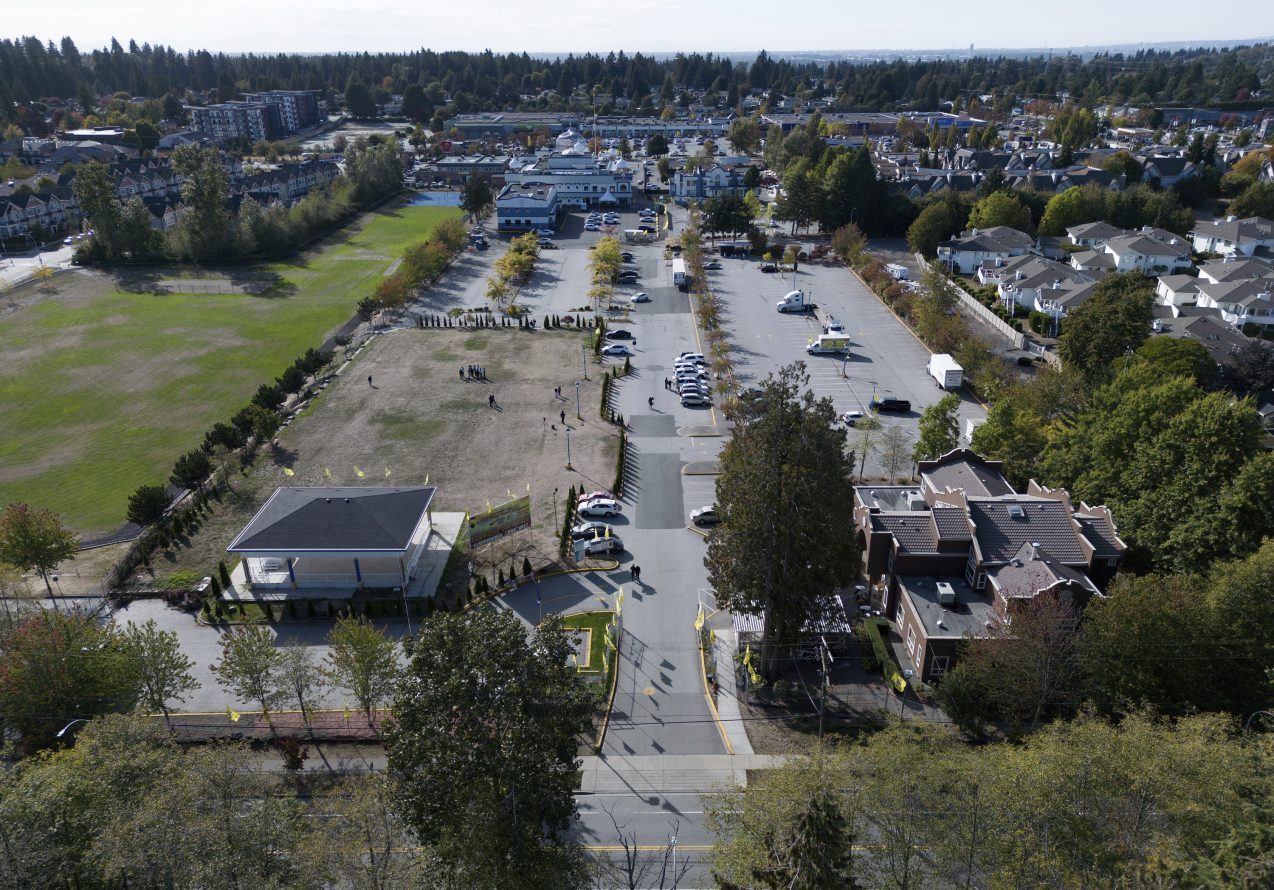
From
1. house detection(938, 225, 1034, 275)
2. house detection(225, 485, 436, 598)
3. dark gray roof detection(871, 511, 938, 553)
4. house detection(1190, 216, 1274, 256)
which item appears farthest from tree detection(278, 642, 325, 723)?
house detection(1190, 216, 1274, 256)

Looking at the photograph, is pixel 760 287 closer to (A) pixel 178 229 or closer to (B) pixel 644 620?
(B) pixel 644 620

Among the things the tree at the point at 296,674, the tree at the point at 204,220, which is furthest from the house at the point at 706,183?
the tree at the point at 296,674

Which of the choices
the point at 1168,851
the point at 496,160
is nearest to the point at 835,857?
the point at 1168,851

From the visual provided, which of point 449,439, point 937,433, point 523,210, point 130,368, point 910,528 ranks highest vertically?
point 523,210

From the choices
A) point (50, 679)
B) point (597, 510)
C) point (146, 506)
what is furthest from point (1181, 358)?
point (146, 506)

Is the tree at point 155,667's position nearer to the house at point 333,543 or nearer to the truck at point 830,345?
the house at point 333,543

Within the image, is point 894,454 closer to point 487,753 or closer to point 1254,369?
point 1254,369
